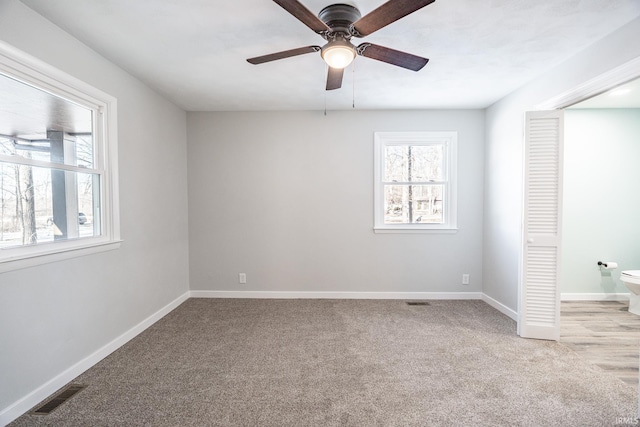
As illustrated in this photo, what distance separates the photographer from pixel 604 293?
399 cm

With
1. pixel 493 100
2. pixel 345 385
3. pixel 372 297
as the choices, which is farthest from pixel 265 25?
pixel 372 297

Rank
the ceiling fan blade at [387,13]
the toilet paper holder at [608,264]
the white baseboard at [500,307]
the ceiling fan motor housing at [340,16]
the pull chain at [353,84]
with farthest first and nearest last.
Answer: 1. the toilet paper holder at [608,264]
2. the white baseboard at [500,307]
3. the pull chain at [353,84]
4. the ceiling fan motor housing at [340,16]
5. the ceiling fan blade at [387,13]

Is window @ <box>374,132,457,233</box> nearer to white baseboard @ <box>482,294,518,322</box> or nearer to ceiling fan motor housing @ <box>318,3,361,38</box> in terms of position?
white baseboard @ <box>482,294,518,322</box>

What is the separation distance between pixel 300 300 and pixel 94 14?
3451 millimetres

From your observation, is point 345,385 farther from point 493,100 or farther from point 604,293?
point 604,293

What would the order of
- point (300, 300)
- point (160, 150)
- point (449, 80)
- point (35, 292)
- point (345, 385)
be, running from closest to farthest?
point (35, 292), point (345, 385), point (449, 80), point (160, 150), point (300, 300)

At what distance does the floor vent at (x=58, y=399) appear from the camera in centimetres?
187

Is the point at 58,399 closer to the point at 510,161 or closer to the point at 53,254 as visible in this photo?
the point at 53,254

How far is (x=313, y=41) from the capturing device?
2268mm

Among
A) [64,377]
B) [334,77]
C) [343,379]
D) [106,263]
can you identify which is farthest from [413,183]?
[64,377]

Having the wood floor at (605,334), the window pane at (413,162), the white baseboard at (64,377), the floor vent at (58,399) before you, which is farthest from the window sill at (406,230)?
the floor vent at (58,399)

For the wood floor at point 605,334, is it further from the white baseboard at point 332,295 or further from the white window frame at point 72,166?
the white window frame at point 72,166

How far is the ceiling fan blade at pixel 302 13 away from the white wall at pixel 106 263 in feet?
5.71

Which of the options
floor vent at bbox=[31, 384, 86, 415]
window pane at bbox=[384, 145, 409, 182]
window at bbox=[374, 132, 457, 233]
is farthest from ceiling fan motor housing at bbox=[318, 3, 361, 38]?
floor vent at bbox=[31, 384, 86, 415]
